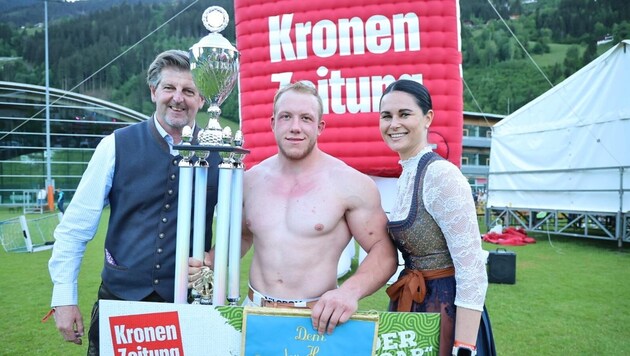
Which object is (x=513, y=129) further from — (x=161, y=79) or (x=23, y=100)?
(x=23, y=100)

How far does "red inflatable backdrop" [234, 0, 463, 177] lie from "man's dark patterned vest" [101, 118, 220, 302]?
334 centimetres

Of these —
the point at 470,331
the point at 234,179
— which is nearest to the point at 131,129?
the point at 234,179

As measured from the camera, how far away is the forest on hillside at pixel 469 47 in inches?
2092

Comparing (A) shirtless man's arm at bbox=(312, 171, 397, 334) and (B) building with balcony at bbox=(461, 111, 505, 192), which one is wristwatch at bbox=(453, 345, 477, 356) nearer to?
(A) shirtless man's arm at bbox=(312, 171, 397, 334)

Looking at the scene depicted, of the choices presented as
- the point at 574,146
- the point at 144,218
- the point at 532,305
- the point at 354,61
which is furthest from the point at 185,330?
the point at 574,146

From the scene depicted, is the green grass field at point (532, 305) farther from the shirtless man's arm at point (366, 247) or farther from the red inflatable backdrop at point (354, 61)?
the shirtless man's arm at point (366, 247)

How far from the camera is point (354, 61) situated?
5.06m

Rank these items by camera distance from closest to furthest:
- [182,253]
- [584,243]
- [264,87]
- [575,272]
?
[182,253] → [264,87] → [575,272] → [584,243]

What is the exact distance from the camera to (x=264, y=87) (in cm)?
548

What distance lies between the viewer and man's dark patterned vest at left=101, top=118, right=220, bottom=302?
183cm

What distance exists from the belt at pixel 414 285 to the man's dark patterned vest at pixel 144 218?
79cm

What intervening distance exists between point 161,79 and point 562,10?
84.9 metres

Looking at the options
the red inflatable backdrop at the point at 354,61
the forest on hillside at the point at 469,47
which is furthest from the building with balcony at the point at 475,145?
the red inflatable backdrop at the point at 354,61

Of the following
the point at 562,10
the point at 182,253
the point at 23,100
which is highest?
the point at 562,10
